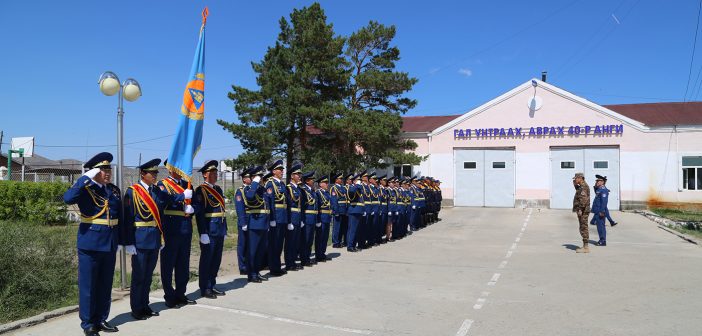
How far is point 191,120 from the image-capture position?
697 cm

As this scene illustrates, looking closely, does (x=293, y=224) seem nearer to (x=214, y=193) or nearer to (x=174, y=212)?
(x=214, y=193)

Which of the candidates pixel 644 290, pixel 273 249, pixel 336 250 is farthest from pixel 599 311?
pixel 336 250

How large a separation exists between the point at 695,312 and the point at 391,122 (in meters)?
16.6

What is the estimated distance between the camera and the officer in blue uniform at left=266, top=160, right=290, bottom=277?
875 cm

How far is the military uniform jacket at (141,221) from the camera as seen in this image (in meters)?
5.76

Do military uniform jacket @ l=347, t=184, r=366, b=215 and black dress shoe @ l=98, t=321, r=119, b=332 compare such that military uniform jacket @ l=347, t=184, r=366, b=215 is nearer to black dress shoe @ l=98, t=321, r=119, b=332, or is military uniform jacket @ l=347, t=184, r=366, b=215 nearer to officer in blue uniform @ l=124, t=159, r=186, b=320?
officer in blue uniform @ l=124, t=159, r=186, b=320

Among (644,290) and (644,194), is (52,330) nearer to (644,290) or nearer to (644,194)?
(644,290)

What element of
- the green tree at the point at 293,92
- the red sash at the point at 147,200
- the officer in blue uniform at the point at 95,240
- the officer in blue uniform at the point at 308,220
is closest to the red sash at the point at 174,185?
the red sash at the point at 147,200

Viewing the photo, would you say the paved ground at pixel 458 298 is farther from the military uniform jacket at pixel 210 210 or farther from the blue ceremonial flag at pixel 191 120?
the blue ceremonial flag at pixel 191 120

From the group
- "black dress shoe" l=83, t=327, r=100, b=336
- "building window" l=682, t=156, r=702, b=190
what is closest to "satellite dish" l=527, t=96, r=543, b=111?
"building window" l=682, t=156, r=702, b=190

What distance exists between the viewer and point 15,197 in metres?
15.9

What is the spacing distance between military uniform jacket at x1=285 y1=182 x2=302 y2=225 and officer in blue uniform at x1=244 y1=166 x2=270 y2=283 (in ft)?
3.09

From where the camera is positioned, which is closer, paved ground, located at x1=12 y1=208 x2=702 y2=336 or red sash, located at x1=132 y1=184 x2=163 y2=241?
paved ground, located at x1=12 y1=208 x2=702 y2=336

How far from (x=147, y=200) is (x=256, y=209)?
2448mm
